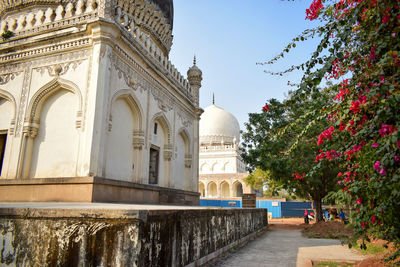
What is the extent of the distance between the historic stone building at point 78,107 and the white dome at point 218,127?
97.6ft

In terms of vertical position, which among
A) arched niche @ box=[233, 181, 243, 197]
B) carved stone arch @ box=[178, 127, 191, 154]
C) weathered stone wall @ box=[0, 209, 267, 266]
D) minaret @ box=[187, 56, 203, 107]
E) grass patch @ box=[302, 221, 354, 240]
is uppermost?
minaret @ box=[187, 56, 203, 107]

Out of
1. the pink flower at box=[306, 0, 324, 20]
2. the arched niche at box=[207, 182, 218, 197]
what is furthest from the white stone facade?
the pink flower at box=[306, 0, 324, 20]

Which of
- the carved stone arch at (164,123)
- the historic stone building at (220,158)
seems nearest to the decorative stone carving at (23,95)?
the carved stone arch at (164,123)

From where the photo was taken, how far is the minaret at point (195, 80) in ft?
42.0

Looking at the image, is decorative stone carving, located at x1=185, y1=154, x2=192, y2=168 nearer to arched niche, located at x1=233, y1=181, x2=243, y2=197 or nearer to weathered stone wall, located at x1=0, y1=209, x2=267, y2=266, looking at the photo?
weathered stone wall, located at x1=0, y1=209, x2=267, y2=266

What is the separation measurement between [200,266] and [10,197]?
17.4 feet

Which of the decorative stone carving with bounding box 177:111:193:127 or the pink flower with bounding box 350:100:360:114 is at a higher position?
the decorative stone carving with bounding box 177:111:193:127

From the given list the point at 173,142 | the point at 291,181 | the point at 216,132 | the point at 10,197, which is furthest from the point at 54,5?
the point at 216,132

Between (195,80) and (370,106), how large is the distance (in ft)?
35.8

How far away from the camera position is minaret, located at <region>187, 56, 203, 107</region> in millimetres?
12805

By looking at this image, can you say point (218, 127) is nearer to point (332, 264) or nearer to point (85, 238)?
point (332, 264)

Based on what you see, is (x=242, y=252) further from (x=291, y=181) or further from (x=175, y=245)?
(x=291, y=181)

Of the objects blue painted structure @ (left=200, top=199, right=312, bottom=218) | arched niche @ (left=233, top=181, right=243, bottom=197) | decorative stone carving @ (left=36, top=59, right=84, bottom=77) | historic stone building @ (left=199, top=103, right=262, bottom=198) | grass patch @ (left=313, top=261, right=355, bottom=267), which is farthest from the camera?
historic stone building @ (left=199, top=103, right=262, bottom=198)

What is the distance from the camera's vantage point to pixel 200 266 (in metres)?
3.60
